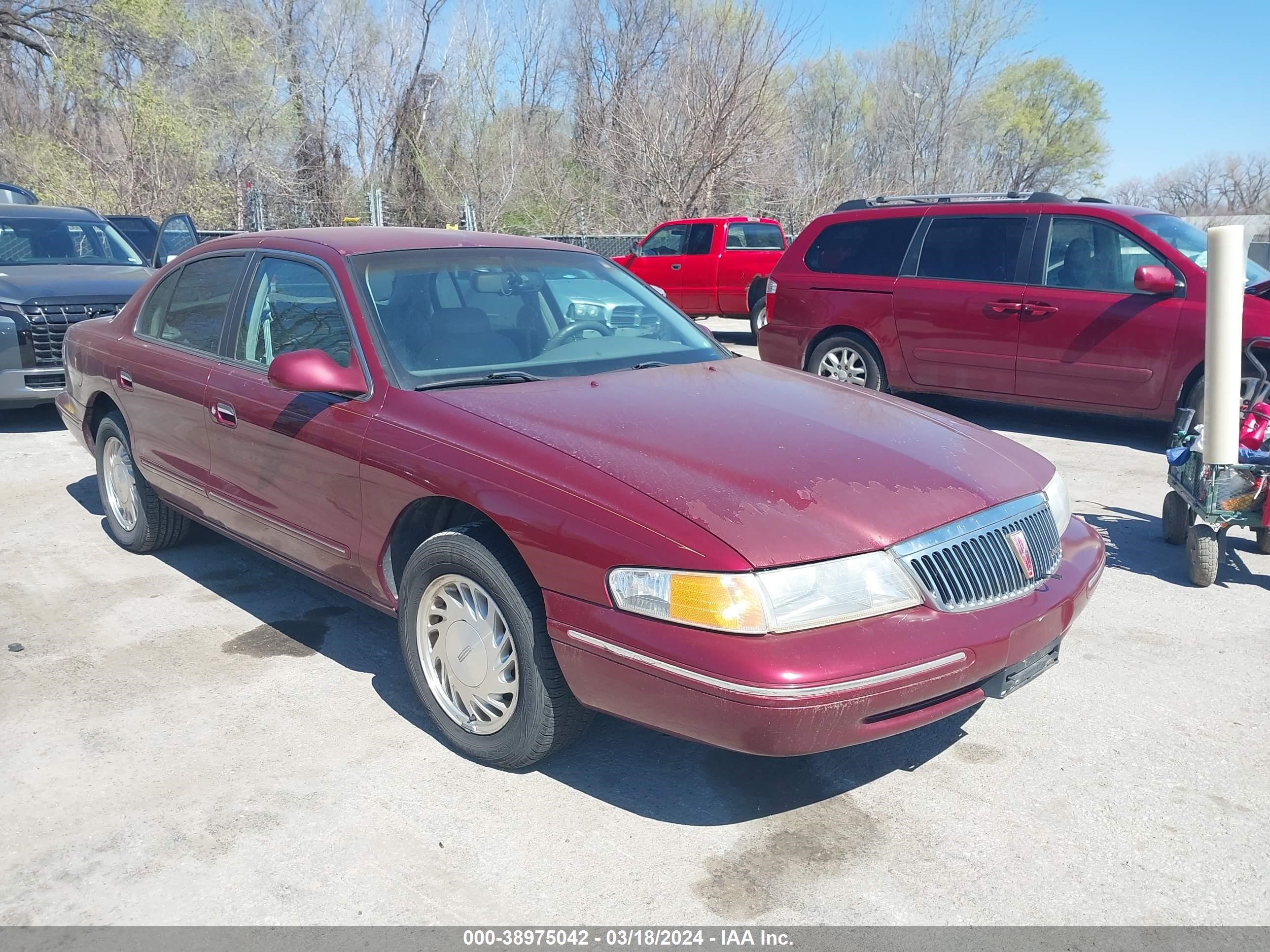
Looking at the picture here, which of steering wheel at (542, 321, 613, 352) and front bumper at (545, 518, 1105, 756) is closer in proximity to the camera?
front bumper at (545, 518, 1105, 756)

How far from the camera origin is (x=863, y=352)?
29.7 feet

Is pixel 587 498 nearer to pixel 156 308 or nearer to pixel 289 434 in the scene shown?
pixel 289 434

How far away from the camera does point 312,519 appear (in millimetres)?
3869

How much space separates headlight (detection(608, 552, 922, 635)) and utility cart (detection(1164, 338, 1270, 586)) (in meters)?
2.77

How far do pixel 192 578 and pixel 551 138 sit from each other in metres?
29.5

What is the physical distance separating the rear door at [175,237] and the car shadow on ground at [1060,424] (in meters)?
7.18

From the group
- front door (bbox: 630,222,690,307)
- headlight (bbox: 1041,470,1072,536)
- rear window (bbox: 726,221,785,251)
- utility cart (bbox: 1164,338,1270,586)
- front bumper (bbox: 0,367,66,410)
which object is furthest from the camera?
front door (bbox: 630,222,690,307)

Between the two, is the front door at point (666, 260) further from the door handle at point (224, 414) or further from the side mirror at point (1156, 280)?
the door handle at point (224, 414)

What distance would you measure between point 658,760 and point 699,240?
1349 cm

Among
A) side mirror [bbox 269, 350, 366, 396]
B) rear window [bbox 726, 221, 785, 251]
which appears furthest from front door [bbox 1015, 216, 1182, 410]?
rear window [bbox 726, 221, 785, 251]

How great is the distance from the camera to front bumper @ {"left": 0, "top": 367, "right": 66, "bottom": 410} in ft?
26.6

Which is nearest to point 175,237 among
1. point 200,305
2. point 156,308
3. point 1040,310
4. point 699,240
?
point 156,308

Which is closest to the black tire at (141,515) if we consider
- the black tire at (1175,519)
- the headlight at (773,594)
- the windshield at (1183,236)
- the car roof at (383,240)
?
the car roof at (383,240)

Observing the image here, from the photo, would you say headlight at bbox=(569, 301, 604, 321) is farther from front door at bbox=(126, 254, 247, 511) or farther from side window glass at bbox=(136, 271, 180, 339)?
side window glass at bbox=(136, 271, 180, 339)
